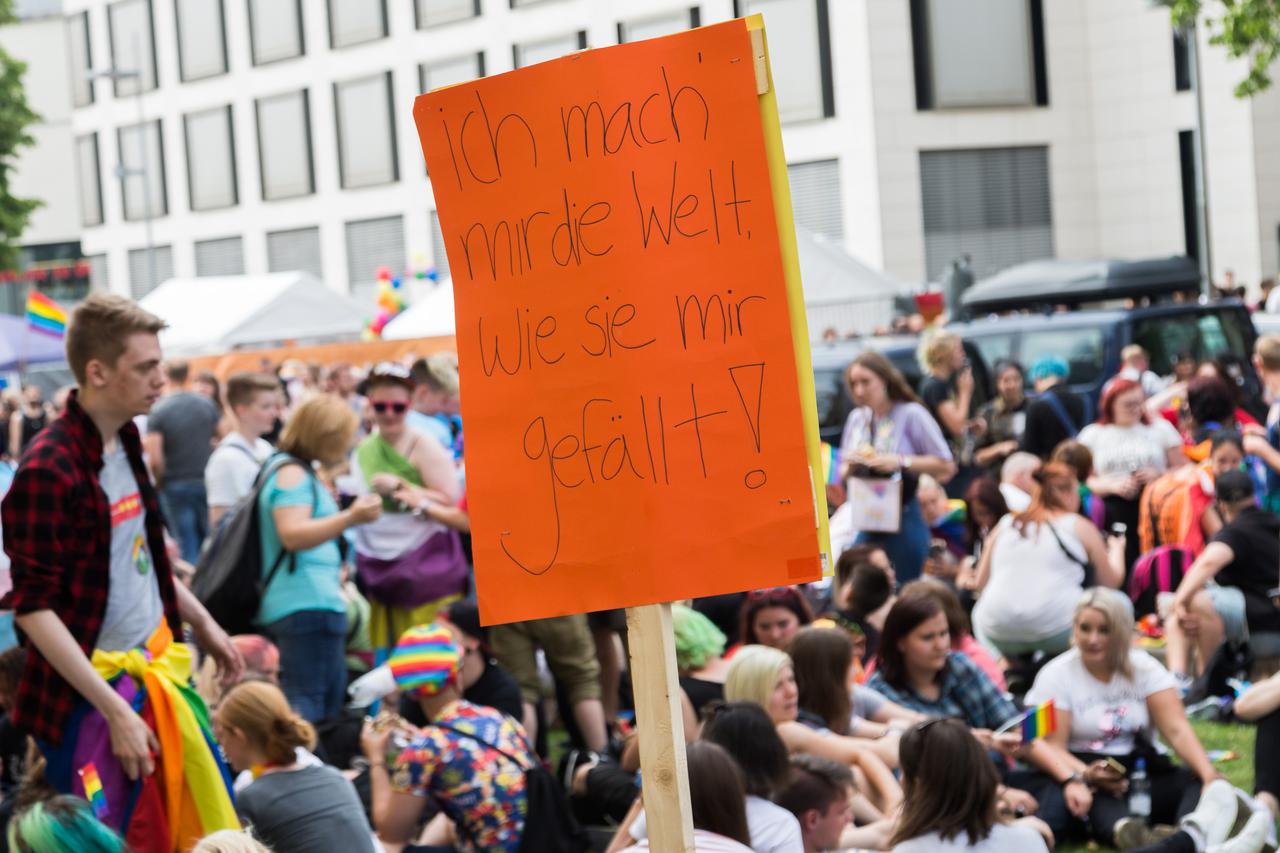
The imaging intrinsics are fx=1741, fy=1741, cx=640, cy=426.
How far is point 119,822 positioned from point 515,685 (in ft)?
8.64

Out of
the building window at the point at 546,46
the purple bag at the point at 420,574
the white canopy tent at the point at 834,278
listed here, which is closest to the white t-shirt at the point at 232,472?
the purple bag at the point at 420,574

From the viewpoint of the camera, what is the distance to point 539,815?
5.62 metres

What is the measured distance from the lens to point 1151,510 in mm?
9438

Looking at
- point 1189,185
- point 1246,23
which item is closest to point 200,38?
point 1189,185

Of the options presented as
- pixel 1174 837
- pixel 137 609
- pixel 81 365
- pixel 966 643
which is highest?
pixel 81 365

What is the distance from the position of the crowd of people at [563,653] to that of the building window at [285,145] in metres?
38.3

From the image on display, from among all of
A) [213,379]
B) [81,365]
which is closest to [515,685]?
[81,365]

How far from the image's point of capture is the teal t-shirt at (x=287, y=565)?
20.8 ft

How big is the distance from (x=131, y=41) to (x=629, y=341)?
54177 millimetres

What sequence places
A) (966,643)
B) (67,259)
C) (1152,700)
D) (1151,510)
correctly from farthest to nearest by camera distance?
(67,259), (1151,510), (966,643), (1152,700)

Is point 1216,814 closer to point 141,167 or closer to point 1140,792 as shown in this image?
point 1140,792

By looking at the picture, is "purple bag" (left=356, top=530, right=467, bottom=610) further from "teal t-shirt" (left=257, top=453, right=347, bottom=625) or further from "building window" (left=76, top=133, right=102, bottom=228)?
"building window" (left=76, top=133, right=102, bottom=228)

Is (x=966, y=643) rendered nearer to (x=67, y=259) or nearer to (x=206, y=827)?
(x=206, y=827)

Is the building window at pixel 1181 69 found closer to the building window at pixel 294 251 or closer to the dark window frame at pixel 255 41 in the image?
the building window at pixel 294 251
